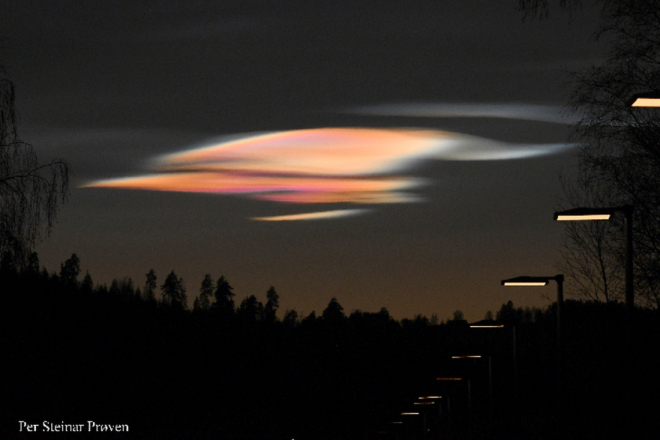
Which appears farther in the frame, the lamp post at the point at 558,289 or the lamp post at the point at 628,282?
the lamp post at the point at 558,289

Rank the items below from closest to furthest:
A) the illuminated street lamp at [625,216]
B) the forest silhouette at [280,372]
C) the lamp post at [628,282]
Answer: the lamp post at [628,282] → the illuminated street lamp at [625,216] → the forest silhouette at [280,372]

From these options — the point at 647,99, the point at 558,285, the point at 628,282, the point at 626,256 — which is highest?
the point at 647,99

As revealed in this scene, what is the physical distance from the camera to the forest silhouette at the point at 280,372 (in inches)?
1027

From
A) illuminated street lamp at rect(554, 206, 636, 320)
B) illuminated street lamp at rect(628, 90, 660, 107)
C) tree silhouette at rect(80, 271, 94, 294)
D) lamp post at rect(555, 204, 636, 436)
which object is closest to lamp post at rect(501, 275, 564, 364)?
lamp post at rect(555, 204, 636, 436)

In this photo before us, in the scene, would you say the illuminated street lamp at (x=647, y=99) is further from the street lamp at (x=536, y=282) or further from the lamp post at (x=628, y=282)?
the street lamp at (x=536, y=282)

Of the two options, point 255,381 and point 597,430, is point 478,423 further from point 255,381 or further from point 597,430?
point 255,381

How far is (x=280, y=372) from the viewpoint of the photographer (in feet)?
509

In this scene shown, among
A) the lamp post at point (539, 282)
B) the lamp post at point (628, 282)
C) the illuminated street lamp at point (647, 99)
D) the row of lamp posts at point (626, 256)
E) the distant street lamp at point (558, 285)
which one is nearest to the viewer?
the illuminated street lamp at point (647, 99)

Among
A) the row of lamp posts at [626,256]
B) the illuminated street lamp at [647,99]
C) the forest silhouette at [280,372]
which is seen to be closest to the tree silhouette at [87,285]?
the forest silhouette at [280,372]

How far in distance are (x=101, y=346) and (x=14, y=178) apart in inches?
1917

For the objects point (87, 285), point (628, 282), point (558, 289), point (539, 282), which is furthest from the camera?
point (87, 285)

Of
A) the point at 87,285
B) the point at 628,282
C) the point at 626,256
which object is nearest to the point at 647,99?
the point at 628,282

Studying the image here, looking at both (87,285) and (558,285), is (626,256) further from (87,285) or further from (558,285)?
(87,285)

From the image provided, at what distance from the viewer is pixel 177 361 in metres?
110
